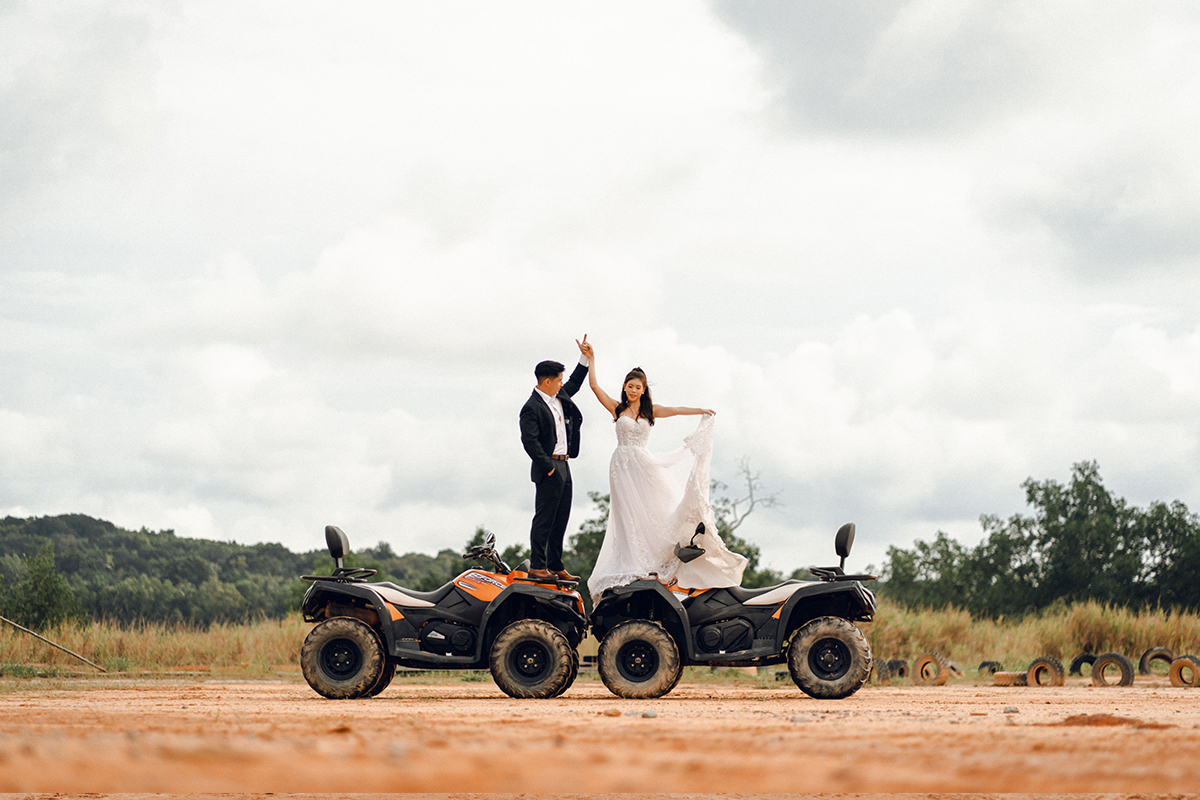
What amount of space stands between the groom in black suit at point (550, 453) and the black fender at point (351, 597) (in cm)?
146

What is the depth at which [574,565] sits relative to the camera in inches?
1297

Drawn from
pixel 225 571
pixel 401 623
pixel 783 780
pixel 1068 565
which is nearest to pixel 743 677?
pixel 401 623

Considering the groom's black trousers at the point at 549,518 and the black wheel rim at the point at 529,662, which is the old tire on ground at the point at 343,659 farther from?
the groom's black trousers at the point at 549,518

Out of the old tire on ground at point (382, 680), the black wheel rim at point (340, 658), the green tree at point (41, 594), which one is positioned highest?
the black wheel rim at point (340, 658)

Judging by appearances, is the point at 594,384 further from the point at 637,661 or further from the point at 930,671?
the point at 930,671

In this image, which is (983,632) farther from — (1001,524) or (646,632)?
(1001,524)

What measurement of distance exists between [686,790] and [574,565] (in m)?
32.2

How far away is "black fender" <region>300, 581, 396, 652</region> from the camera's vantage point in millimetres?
10023

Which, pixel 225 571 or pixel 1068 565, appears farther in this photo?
pixel 225 571

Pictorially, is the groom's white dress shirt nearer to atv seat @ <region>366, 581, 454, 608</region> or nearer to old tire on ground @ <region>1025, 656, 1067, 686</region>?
atv seat @ <region>366, 581, 454, 608</region>

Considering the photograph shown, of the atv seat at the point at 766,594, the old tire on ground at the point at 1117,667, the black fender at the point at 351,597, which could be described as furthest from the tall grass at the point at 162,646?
the old tire on ground at the point at 1117,667

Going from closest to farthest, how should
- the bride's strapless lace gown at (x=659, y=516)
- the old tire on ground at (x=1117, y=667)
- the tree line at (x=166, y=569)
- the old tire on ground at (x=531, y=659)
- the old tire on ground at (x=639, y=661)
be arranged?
the old tire on ground at (x=531, y=659), the old tire on ground at (x=639, y=661), the bride's strapless lace gown at (x=659, y=516), the old tire on ground at (x=1117, y=667), the tree line at (x=166, y=569)

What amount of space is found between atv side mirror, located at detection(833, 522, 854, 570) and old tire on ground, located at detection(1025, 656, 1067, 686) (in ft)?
22.9

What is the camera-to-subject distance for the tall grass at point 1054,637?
21.9m
